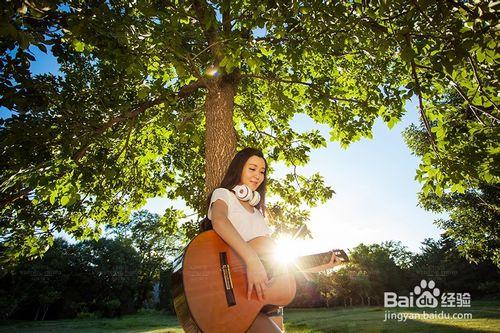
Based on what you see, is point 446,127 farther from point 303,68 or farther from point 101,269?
point 101,269

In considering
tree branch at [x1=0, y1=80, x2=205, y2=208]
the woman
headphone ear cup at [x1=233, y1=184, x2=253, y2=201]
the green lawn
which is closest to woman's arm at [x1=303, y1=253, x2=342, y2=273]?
the woman

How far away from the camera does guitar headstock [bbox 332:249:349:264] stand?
254 centimetres

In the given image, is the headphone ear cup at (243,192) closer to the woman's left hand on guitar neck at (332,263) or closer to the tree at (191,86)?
the woman's left hand on guitar neck at (332,263)

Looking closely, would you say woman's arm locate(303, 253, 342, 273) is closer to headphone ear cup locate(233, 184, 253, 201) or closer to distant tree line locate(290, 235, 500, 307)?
headphone ear cup locate(233, 184, 253, 201)

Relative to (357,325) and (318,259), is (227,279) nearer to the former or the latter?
(318,259)

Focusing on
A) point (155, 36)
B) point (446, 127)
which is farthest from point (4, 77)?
point (446, 127)

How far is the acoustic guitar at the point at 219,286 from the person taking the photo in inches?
90.7

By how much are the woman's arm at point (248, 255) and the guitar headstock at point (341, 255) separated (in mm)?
645

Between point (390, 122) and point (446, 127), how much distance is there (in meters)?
0.98

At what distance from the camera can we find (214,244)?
259cm

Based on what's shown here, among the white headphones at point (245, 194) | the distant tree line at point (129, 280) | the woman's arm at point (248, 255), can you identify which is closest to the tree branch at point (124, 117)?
the white headphones at point (245, 194)

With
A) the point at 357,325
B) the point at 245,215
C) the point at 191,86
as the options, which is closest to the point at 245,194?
the point at 245,215

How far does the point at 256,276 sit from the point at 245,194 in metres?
0.80

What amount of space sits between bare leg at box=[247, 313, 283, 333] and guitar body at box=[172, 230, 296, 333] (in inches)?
3.2
